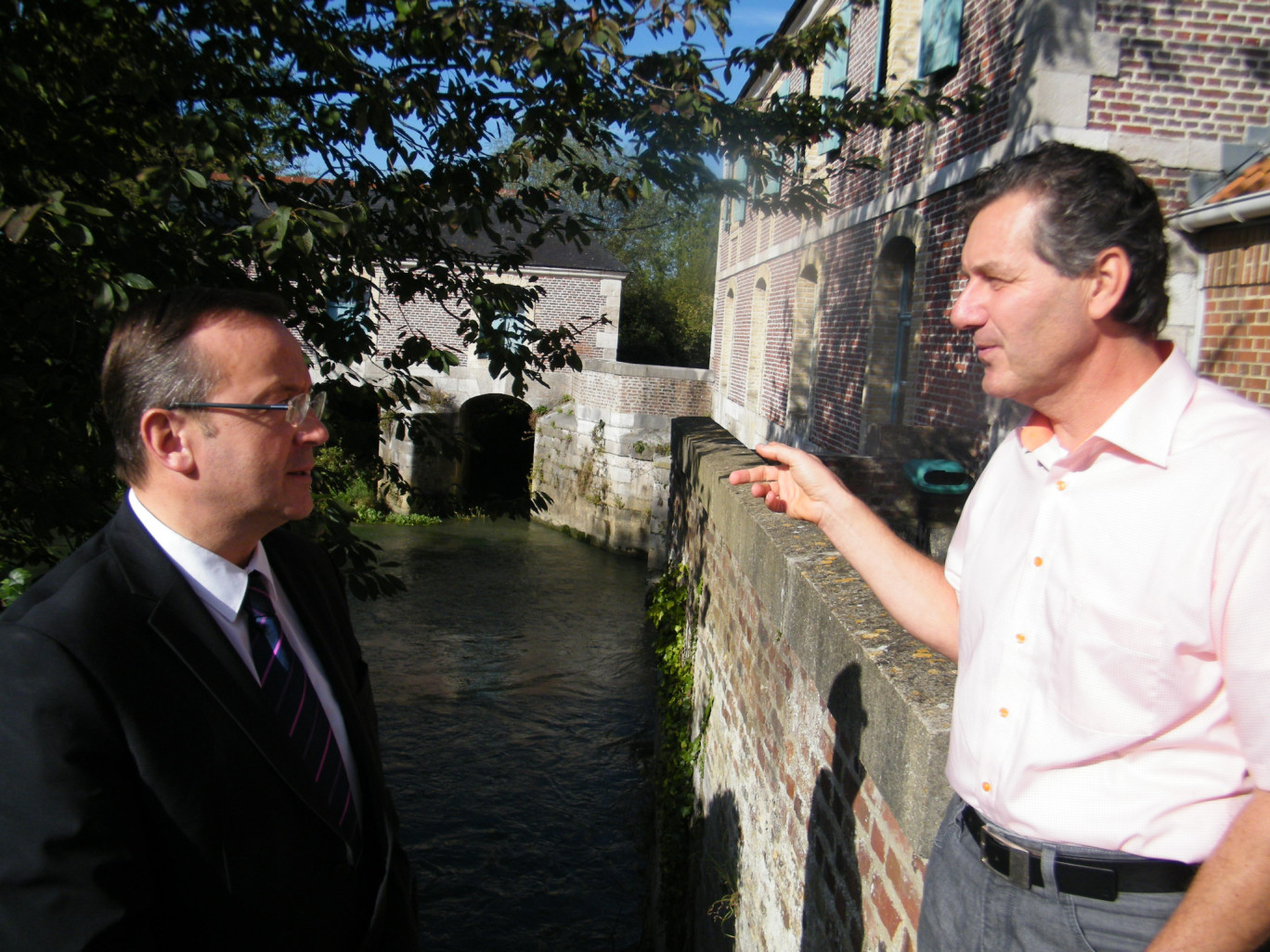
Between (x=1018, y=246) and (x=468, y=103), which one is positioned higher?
(x=468, y=103)

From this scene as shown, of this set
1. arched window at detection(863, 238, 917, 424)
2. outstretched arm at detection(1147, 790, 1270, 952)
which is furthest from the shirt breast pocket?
arched window at detection(863, 238, 917, 424)

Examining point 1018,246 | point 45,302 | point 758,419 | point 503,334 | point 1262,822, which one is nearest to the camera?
point 1262,822

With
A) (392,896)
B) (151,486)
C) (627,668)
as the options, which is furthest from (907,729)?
(627,668)

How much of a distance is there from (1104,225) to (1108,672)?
0.66 m

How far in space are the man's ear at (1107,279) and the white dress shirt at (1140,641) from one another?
0.12 metres

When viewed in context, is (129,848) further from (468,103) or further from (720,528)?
(468,103)

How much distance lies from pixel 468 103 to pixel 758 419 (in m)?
11.4

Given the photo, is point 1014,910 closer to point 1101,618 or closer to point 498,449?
point 1101,618

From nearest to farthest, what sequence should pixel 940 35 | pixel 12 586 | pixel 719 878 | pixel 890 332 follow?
1. pixel 12 586
2. pixel 719 878
3. pixel 940 35
4. pixel 890 332

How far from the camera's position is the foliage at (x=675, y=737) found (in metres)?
5.01

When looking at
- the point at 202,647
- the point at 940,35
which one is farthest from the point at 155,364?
the point at 940,35

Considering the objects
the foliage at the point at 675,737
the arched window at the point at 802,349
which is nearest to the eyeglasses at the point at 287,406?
the foliage at the point at 675,737

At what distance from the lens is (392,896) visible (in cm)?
167

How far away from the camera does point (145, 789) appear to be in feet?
4.25
